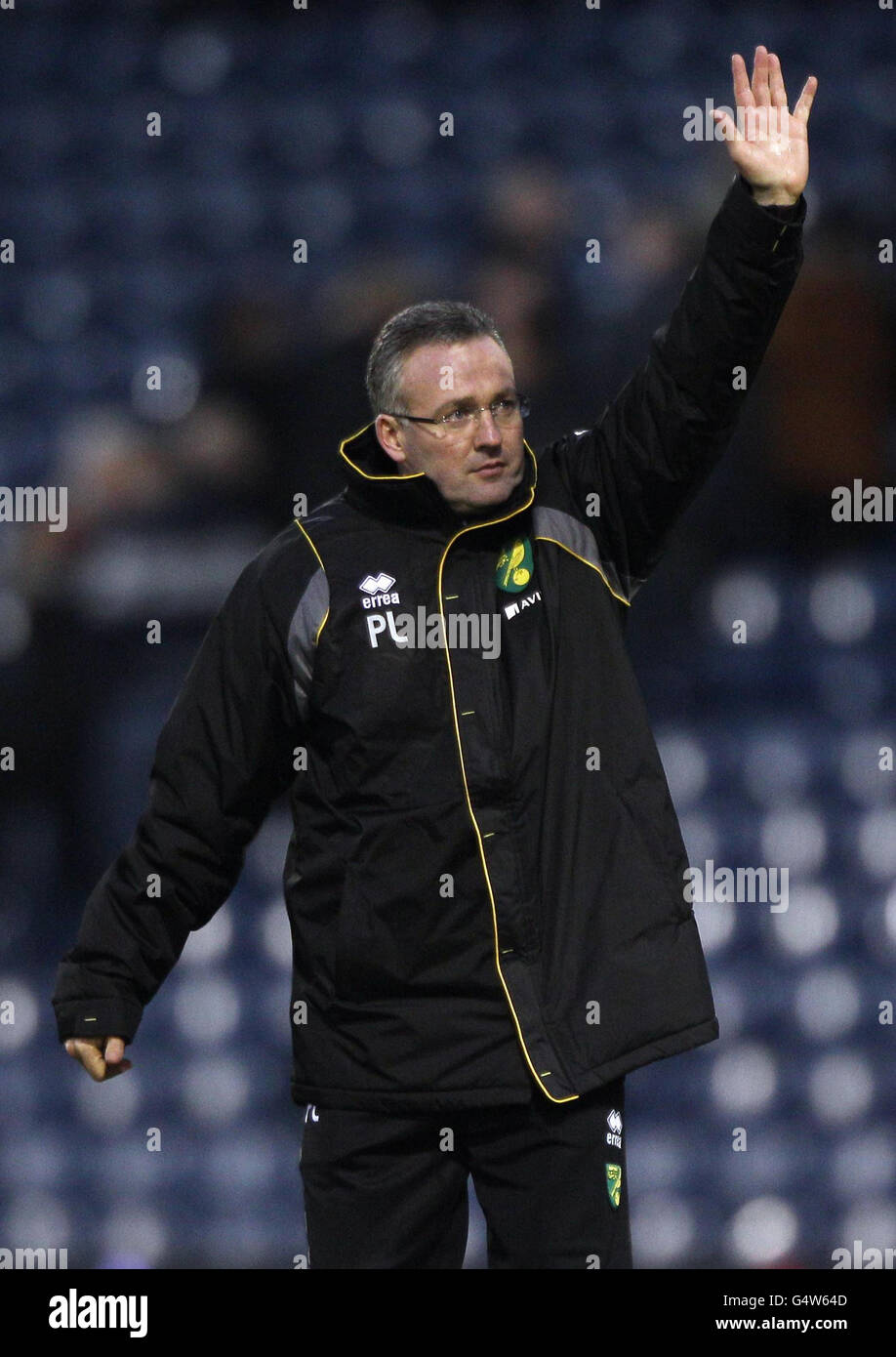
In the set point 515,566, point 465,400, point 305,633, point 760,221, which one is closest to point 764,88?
point 760,221

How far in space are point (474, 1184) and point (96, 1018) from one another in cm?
41

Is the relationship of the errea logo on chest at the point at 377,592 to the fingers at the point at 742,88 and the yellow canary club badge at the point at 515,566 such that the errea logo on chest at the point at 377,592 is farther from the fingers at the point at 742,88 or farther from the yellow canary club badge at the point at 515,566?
the fingers at the point at 742,88

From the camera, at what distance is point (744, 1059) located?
9.48 ft

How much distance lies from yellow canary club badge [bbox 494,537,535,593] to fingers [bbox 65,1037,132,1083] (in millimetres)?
589

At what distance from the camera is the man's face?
5.87 ft

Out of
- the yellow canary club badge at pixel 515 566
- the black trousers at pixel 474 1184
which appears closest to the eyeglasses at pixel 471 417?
the yellow canary club badge at pixel 515 566

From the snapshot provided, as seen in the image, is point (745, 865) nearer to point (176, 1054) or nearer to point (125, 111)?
point (176, 1054)

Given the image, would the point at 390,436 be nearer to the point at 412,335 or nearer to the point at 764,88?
the point at 412,335

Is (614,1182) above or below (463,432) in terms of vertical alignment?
below

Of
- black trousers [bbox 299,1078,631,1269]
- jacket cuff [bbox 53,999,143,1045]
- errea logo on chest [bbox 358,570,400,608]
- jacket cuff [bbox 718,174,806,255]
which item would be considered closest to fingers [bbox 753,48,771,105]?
jacket cuff [bbox 718,174,806,255]

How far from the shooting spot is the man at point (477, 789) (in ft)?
5.59

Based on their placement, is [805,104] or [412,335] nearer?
[805,104]

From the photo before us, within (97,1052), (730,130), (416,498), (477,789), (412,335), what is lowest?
(97,1052)

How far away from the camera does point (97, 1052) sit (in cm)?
184
